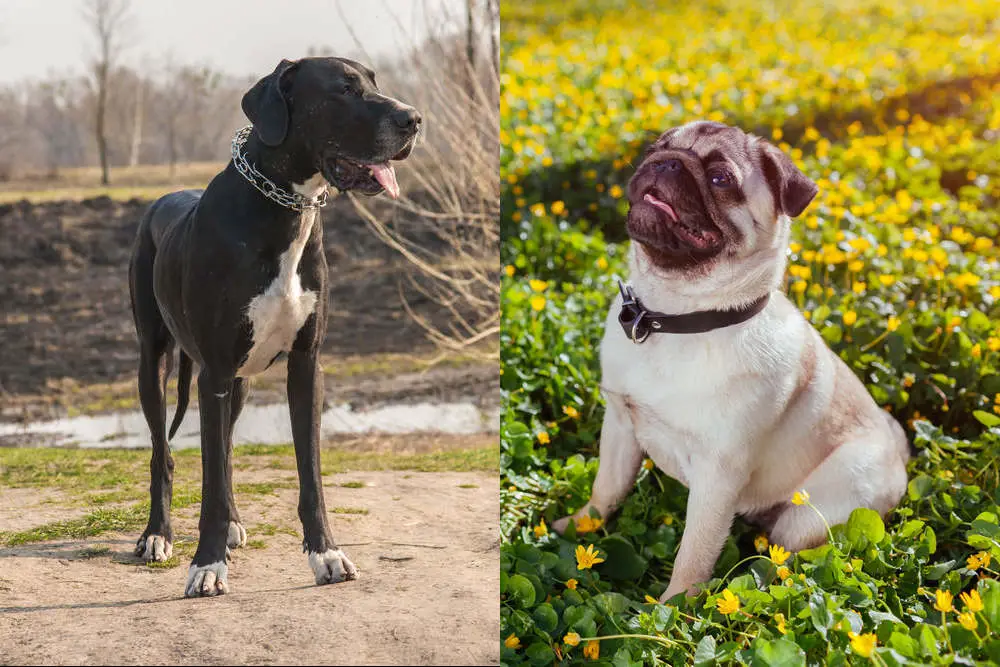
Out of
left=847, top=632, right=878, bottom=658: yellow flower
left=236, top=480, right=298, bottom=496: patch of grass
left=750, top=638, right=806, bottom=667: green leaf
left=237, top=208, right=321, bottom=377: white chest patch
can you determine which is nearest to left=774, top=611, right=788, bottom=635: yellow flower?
left=750, top=638, right=806, bottom=667: green leaf

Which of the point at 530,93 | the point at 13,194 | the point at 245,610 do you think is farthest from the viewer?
the point at 530,93

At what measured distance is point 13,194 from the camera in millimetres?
3322

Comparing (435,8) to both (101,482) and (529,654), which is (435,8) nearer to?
(101,482)

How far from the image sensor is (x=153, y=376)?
286 cm

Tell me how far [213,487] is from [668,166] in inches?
56.5

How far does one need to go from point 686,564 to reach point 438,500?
0.79 m

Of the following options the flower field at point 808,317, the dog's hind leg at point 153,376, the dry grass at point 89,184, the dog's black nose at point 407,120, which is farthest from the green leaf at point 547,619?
the dry grass at point 89,184

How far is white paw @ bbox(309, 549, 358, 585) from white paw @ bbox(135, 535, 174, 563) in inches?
14.4

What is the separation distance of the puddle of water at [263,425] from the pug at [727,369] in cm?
82

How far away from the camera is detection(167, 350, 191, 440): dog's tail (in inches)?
105

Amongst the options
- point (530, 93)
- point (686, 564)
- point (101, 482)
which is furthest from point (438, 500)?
point (530, 93)

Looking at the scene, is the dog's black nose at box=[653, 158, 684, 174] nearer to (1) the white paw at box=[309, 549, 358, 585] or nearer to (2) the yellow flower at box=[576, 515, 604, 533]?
(2) the yellow flower at box=[576, 515, 604, 533]

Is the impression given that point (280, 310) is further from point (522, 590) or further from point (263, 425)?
point (522, 590)

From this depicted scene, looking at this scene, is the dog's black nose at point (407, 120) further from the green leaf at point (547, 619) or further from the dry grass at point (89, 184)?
the green leaf at point (547, 619)
